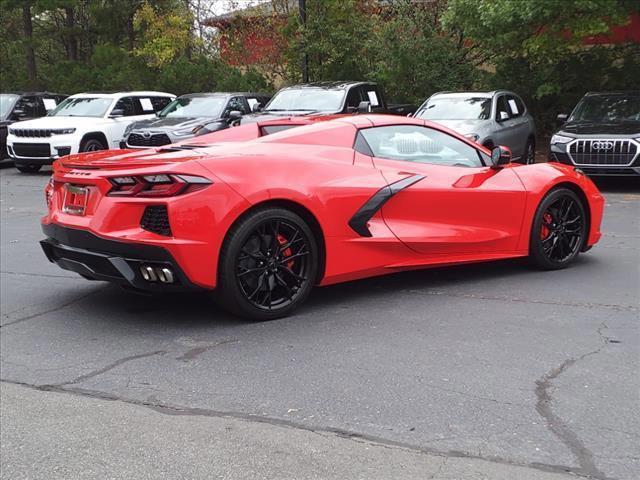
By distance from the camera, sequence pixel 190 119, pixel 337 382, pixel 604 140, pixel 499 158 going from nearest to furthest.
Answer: pixel 337 382, pixel 499 158, pixel 604 140, pixel 190 119

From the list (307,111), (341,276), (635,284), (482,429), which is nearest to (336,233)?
(341,276)

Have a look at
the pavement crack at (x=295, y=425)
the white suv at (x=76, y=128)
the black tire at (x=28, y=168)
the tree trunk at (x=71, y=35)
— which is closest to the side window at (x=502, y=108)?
the white suv at (x=76, y=128)

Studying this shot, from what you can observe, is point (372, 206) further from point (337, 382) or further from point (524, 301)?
point (337, 382)

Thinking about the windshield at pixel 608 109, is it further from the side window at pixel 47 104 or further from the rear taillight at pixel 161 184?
the side window at pixel 47 104

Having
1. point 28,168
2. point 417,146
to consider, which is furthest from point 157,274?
point 28,168

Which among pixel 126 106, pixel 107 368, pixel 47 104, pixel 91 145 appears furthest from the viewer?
pixel 47 104

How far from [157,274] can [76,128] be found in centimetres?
1269

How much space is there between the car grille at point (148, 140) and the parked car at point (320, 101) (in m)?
1.61

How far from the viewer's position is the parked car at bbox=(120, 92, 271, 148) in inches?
585

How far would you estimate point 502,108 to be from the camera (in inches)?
568

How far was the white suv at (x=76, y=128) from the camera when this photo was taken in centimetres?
1638

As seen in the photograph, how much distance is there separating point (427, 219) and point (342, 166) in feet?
2.75

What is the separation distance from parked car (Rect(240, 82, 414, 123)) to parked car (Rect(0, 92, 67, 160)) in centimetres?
705

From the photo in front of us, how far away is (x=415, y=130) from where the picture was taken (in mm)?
6234
